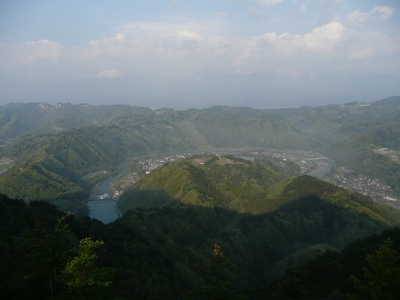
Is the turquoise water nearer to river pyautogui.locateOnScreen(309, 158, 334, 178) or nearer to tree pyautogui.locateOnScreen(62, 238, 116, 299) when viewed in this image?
tree pyautogui.locateOnScreen(62, 238, 116, 299)

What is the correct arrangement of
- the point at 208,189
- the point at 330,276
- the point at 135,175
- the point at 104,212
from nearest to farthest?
the point at 330,276, the point at 208,189, the point at 104,212, the point at 135,175

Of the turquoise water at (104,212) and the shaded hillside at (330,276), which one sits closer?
the shaded hillside at (330,276)

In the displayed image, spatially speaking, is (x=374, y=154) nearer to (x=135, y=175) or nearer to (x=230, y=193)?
(x=230, y=193)

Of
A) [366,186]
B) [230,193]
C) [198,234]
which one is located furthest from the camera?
[366,186]

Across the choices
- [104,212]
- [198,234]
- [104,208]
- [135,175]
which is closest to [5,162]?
[135,175]

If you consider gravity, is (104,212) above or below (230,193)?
below

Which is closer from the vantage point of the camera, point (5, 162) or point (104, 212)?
point (104, 212)

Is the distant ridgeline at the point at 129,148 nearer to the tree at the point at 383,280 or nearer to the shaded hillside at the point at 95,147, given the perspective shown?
the shaded hillside at the point at 95,147

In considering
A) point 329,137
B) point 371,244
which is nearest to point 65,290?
point 371,244

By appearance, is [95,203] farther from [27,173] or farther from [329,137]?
[329,137]

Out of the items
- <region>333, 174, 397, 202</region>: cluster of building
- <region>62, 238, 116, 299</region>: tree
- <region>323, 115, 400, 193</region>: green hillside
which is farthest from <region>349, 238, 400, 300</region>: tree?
<region>323, 115, 400, 193</region>: green hillside

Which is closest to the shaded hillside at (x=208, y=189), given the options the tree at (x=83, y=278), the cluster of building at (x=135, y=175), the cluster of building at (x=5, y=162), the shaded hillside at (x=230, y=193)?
the shaded hillside at (x=230, y=193)
